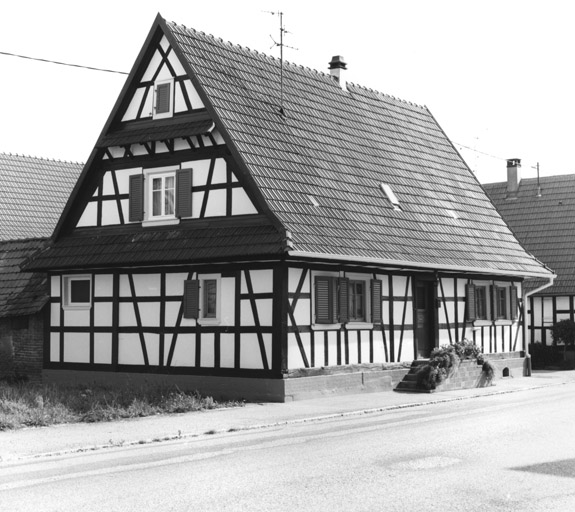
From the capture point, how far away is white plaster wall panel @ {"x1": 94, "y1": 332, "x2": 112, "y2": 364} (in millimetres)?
22812

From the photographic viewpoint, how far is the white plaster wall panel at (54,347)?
23.9 metres

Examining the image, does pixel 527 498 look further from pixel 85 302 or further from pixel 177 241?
pixel 85 302

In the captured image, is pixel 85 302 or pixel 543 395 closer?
pixel 543 395

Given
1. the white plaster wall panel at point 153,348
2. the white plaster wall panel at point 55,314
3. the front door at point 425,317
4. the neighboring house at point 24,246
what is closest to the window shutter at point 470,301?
the front door at point 425,317

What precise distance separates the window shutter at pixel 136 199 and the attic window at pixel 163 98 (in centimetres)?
160

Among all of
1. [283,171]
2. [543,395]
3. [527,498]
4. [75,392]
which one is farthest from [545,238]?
[527,498]

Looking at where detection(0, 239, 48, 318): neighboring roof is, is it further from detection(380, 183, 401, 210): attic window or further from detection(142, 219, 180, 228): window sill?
detection(380, 183, 401, 210): attic window

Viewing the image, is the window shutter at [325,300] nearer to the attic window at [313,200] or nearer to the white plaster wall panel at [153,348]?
the attic window at [313,200]

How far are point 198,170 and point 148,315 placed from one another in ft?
11.9

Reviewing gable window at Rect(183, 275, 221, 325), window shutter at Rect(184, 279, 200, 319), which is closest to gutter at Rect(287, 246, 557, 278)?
gable window at Rect(183, 275, 221, 325)

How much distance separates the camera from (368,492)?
31.0 ft

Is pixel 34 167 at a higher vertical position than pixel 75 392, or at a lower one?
higher

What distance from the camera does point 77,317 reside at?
2364cm

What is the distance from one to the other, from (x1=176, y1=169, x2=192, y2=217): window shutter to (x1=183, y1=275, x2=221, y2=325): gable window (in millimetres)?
1710
